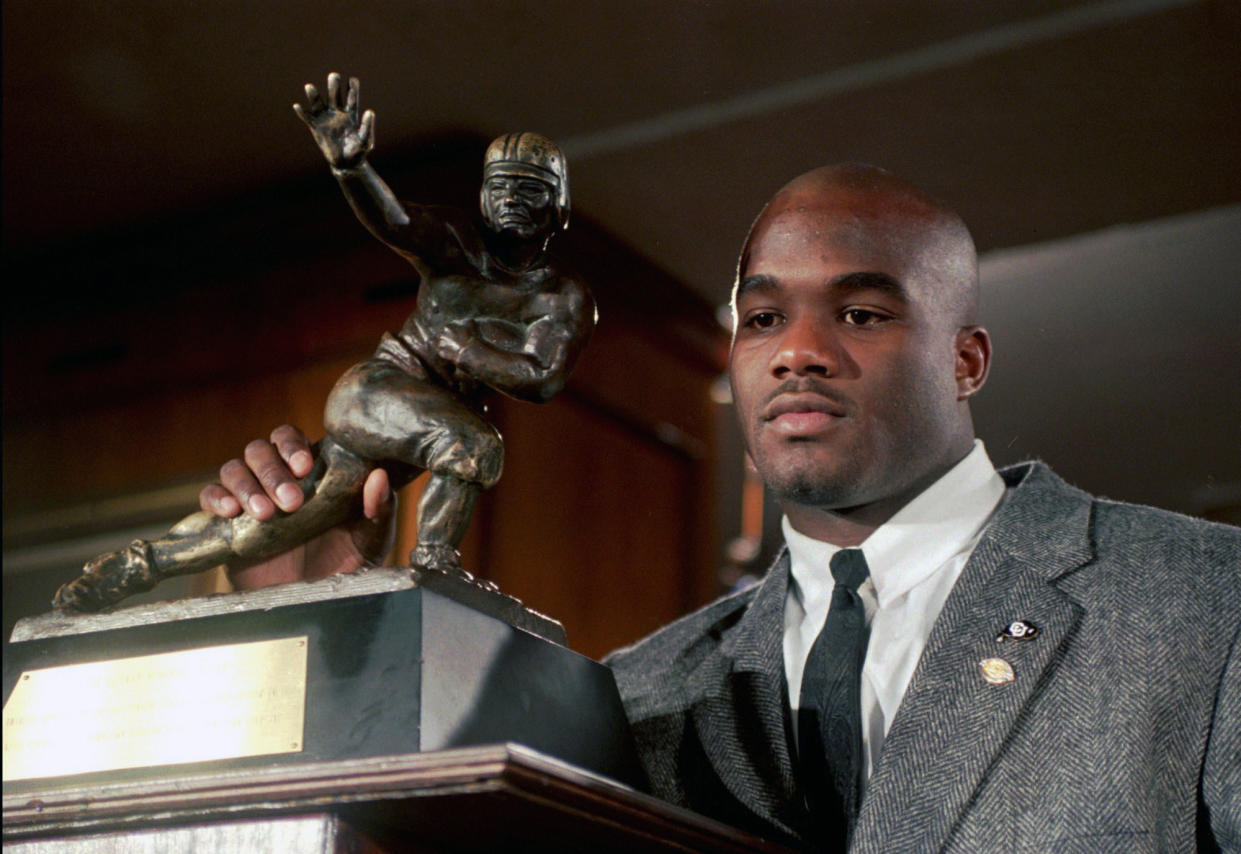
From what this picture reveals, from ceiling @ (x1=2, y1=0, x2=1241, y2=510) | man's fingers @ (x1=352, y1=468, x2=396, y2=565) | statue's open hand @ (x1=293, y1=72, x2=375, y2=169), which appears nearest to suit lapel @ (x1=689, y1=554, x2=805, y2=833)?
man's fingers @ (x1=352, y1=468, x2=396, y2=565)

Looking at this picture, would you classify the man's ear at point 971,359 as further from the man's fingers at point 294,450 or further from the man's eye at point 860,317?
the man's fingers at point 294,450

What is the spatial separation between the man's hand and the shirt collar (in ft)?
1.36

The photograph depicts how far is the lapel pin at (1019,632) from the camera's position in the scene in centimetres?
113

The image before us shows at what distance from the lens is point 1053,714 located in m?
1.08

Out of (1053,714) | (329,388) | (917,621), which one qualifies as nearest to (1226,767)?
(1053,714)

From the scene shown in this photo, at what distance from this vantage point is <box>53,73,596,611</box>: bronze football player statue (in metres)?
1.05

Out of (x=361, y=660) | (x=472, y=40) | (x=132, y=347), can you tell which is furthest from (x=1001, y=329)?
(x=132, y=347)

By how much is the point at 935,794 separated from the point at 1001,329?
144cm

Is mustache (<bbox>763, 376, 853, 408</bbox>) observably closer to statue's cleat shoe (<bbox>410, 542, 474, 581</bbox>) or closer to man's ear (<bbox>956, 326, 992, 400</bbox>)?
man's ear (<bbox>956, 326, 992, 400</bbox>)

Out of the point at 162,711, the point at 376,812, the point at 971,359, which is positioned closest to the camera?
the point at 376,812

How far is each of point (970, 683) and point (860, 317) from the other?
0.37 meters

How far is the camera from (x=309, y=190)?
3.01m

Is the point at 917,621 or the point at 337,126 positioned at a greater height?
the point at 337,126

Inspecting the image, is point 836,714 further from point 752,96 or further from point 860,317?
point 752,96
